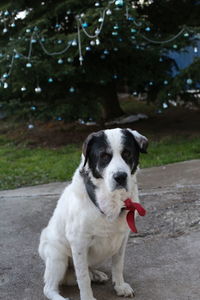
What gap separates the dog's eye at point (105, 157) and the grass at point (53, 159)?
13.4 feet

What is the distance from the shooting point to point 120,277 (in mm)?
3379

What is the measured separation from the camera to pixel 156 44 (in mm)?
9570

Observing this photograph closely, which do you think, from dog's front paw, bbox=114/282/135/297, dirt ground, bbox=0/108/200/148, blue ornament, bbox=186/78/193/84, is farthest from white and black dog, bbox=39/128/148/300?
dirt ground, bbox=0/108/200/148

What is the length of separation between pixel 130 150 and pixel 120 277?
1.09 metres

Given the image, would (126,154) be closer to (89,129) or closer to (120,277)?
(120,277)

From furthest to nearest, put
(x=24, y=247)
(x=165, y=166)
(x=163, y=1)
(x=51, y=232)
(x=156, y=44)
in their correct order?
(x=163, y=1)
(x=156, y=44)
(x=165, y=166)
(x=24, y=247)
(x=51, y=232)

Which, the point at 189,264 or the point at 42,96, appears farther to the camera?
the point at 42,96

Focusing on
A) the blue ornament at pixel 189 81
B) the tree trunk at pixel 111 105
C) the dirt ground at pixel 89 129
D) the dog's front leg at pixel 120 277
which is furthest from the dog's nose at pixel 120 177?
the tree trunk at pixel 111 105

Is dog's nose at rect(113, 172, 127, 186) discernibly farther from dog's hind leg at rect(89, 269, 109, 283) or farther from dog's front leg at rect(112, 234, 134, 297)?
dog's hind leg at rect(89, 269, 109, 283)

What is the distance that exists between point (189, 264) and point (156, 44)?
266 inches

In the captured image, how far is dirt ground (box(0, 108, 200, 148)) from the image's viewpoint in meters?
9.97

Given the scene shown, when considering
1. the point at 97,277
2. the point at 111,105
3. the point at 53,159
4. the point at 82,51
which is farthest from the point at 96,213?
the point at 111,105

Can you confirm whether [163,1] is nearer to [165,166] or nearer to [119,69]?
[119,69]

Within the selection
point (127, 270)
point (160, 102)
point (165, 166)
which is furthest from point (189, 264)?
point (160, 102)
